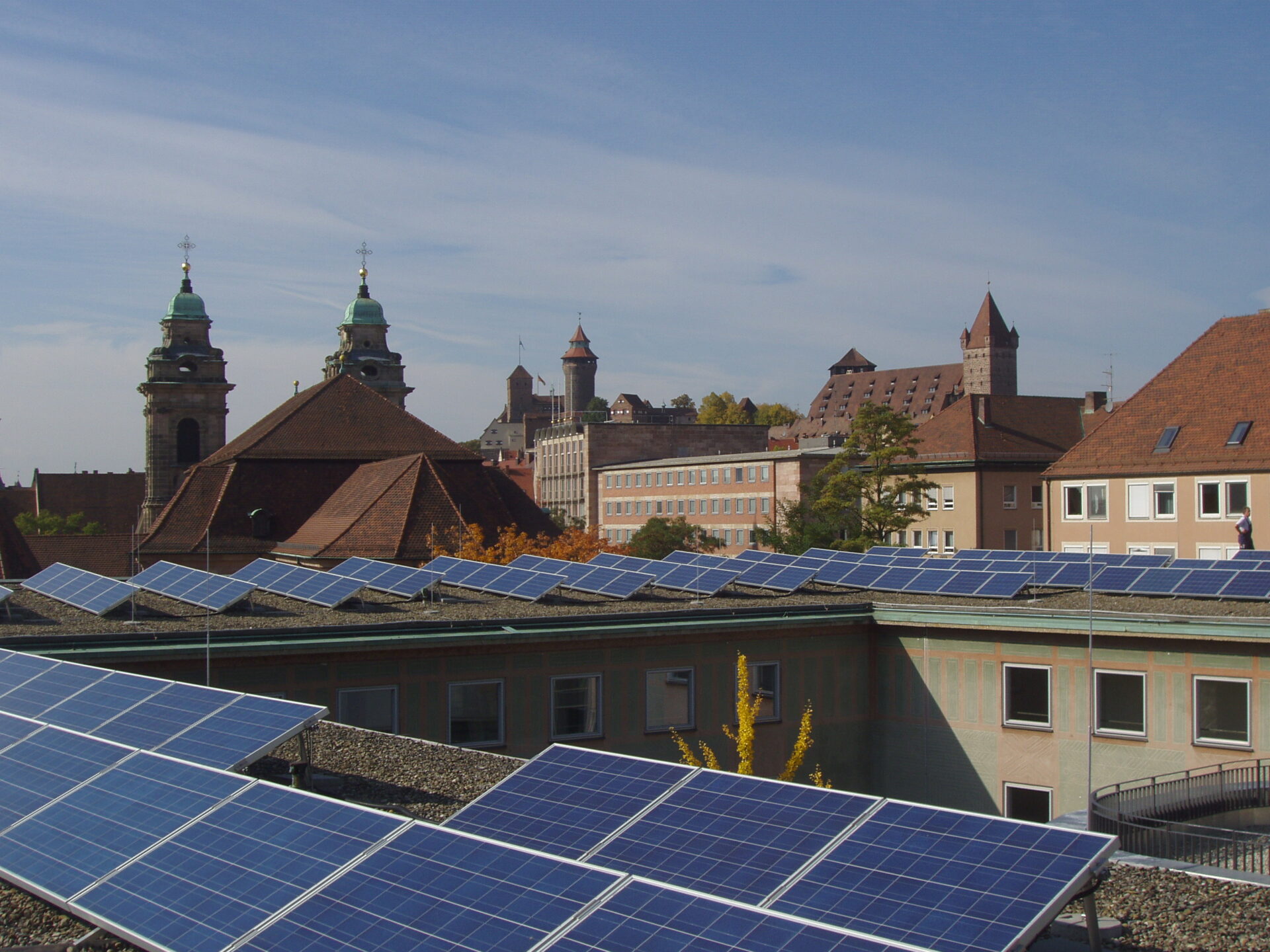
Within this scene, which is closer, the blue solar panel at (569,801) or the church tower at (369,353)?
the blue solar panel at (569,801)

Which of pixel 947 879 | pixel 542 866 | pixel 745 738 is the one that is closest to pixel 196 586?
pixel 745 738

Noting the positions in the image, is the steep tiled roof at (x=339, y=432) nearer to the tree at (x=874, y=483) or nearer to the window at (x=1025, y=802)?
the tree at (x=874, y=483)

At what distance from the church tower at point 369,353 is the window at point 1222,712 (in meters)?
92.3

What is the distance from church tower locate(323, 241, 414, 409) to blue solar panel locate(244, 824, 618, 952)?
105m

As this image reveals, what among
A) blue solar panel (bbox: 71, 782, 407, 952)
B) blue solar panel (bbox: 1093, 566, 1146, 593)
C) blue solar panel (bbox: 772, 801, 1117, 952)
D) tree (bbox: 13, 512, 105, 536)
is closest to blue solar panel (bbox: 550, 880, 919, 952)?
blue solar panel (bbox: 772, 801, 1117, 952)

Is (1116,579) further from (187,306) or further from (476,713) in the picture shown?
(187,306)

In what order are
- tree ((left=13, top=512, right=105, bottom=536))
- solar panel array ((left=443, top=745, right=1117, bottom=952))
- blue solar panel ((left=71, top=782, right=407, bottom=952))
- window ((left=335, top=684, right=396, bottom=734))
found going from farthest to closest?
tree ((left=13, top=512, right=105, bottom=536)), window ((left=335, top=684, right=396, bottom=734)), blue solar panel ((left=71, top=782, right=407, bottom=952)), solar panel array ((left=443, top=745, right=1117, bottom=952))

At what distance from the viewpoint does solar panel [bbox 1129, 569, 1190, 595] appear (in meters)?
28.8

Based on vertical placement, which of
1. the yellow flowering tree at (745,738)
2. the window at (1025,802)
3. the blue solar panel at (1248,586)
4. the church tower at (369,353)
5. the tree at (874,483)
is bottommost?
the window at (1025,802)

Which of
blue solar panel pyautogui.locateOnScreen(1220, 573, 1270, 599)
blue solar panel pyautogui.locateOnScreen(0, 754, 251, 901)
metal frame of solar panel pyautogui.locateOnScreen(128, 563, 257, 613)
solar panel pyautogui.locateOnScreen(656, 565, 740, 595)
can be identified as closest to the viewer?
blue solar panel pyautogui.locateOnScreen(0, 754, 251, 901)

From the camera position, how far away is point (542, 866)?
7863mm

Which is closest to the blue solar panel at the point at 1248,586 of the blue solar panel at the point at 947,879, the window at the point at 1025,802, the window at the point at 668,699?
the window at the point at 1025,802

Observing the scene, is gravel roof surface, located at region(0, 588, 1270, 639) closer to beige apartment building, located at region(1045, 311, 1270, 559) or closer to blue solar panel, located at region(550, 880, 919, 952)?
blue solar panel, located at region(550, 880, 919, 952)

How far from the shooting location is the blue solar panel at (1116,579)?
96.7ft
